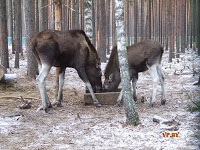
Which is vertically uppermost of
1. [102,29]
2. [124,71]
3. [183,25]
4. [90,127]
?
[183,25]

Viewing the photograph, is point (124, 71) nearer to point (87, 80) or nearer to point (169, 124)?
point (169, 124)

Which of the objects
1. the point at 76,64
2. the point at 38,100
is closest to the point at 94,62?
the point at 76,64

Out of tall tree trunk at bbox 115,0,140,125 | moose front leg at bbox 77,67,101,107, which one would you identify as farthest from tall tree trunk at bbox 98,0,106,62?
tall tree trunk at bbox 115,0,140,125

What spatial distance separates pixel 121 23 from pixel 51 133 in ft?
8.20

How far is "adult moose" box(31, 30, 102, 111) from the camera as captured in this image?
8.80 meters

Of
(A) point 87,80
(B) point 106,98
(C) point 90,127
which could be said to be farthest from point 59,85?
(C) point 90,127

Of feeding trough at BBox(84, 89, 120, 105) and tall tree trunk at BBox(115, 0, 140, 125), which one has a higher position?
tall tree trunk at BBox(115, 0, 140, 125)

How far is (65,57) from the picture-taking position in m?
9.23

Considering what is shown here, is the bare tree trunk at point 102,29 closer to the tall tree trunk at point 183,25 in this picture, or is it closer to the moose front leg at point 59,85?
the tall tree trunk at point 183,25

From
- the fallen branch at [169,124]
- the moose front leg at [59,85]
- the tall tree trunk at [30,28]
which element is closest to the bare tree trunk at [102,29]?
the tall tree trunk at [30,28]

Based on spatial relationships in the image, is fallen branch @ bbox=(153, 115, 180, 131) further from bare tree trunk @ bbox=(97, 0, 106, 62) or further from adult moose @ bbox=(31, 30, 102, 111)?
bare tree trunk @ bbox=(97, 0, 106, 62)

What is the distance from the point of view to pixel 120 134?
672cm

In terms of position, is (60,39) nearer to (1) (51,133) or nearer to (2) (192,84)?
(1) (51,133)

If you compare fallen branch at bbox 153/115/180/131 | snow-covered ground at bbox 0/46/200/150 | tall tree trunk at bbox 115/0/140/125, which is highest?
tall tree trunk at bbox 115/0/140/125
